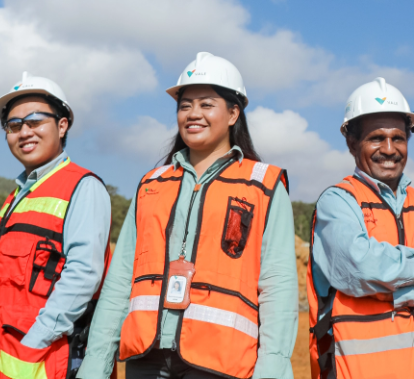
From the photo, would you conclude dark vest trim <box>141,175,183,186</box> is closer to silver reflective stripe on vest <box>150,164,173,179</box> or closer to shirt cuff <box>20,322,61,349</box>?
silver reflective stripe on vest <box>150,164,173,179</box>

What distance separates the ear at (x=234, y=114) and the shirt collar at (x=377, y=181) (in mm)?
927

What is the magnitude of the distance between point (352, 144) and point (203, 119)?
3.88 ft

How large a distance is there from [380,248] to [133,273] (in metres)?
1.47

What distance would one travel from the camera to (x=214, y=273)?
2.90 m

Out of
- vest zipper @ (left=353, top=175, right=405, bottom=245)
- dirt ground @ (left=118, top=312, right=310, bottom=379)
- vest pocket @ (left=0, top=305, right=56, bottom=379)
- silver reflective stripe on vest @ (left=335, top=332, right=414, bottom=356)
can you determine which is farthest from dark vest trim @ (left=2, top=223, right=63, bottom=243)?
dirt ground @ (left=118, top=312, right=310, bottom=379)

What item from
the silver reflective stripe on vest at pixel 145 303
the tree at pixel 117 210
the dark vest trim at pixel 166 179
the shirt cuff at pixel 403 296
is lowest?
the silver reflective stripe on vest at pixel 145 303

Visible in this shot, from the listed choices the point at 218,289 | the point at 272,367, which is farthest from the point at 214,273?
the point at 272,367

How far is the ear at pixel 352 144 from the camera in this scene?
12.3 feet

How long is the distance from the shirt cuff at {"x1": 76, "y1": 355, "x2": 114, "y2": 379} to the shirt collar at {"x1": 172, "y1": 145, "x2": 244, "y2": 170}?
1279 millimetres

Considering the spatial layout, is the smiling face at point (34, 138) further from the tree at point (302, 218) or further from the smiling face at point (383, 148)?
the tree at point (302, 218)

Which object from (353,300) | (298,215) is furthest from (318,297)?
(298,215)

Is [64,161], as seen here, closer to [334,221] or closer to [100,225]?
[100,225]

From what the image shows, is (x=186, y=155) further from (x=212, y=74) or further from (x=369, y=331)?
(x=369, y=331)

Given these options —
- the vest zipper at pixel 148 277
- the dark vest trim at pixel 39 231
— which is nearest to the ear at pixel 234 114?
the vest zipper at pixel 148 277
